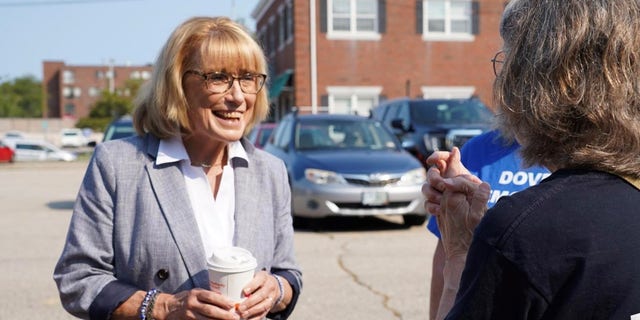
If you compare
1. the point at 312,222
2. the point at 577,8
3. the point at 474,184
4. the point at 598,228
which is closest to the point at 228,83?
the point at 474,184

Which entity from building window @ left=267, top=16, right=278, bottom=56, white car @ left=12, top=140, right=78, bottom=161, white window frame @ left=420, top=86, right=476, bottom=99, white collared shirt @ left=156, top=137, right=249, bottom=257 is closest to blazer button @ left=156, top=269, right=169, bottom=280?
white collared shirt @ left=156, top=137, right=249, bottom=257

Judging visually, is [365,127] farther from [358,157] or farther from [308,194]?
[308,194]

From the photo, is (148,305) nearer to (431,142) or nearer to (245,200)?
(245,200)

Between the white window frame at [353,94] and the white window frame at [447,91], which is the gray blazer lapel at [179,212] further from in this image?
the white window frame at [447,91]

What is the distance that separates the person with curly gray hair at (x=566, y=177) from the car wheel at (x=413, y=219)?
26.1 ft

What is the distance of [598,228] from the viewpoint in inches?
49.9

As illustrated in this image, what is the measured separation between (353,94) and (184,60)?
2384 cm

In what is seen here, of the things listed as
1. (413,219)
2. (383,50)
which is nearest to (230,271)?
(413,219)

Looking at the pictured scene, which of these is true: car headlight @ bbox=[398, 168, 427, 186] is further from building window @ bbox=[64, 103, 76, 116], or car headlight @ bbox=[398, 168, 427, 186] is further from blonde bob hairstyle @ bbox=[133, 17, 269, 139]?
building window @ bbox=[64, 103, 76, 116]

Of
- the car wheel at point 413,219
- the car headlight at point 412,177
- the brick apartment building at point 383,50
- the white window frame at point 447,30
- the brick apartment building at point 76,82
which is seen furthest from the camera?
the brick apartment building at point 76,82

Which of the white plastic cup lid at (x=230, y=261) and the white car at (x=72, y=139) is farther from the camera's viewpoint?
the white car at (x=72, y=139)

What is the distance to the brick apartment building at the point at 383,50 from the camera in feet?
83.7

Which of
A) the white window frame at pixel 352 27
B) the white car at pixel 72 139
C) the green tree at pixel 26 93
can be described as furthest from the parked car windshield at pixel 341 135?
the green tree at pixel 26 93

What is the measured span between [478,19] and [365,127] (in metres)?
17.7
